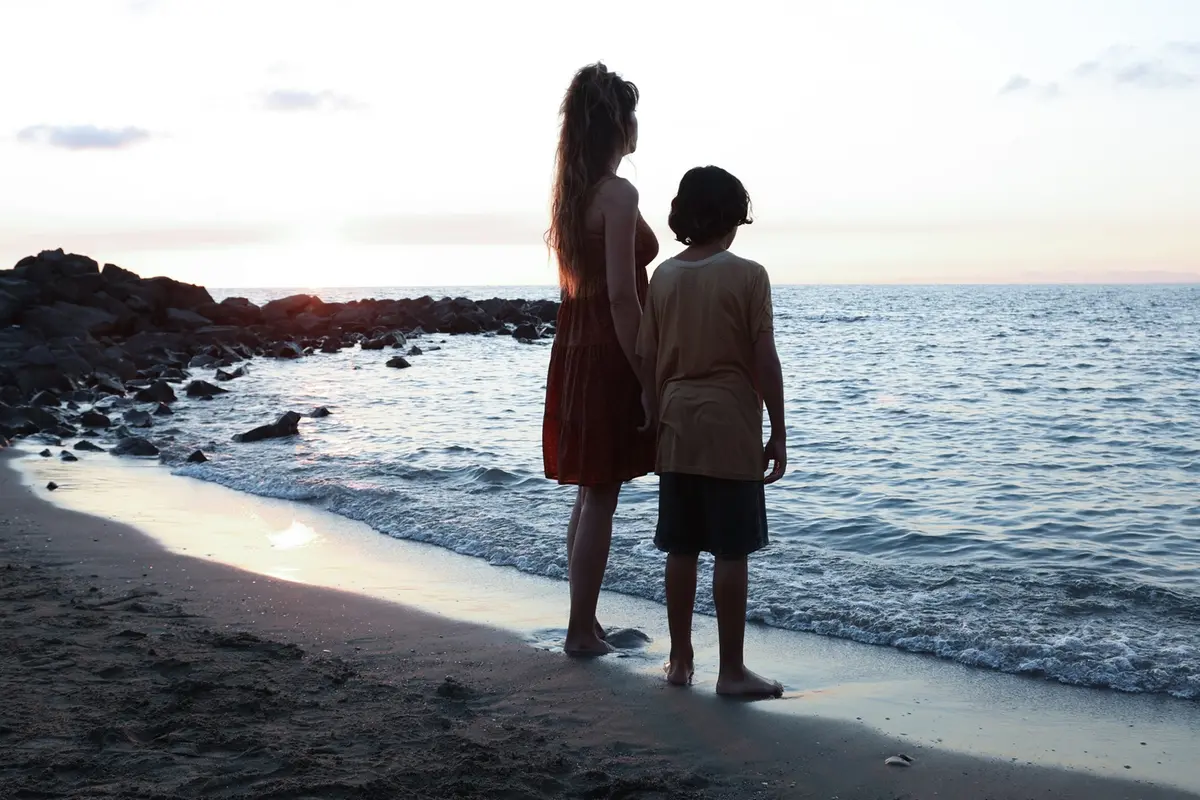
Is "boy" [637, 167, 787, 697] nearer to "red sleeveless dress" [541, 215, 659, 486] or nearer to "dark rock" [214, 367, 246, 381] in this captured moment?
"red sleeveless dress" [541, 215, 659, 486]

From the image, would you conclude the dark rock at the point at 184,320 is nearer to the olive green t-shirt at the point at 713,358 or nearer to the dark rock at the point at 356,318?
the dark rock at the point at 356,318

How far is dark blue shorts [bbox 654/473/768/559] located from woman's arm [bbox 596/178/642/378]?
51 cm

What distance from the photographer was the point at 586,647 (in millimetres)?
4324

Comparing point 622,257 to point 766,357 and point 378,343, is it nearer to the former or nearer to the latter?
point 766,357

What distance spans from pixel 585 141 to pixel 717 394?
1140 mm

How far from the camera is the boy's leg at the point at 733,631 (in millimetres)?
3758

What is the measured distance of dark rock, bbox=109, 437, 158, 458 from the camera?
10672 mm

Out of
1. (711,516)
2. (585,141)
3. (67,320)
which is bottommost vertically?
(711,516)

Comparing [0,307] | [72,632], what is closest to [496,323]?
[0,307]

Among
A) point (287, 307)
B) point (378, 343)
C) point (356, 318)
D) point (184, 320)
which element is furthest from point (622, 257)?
point (356, 318)

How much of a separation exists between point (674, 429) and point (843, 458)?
267 inches

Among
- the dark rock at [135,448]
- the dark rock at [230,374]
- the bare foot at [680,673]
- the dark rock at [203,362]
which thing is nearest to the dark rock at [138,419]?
the dark rock at [135,448]

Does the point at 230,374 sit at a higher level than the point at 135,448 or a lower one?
higher

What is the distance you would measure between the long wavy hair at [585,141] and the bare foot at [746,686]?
160 centimetres
